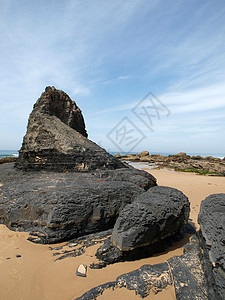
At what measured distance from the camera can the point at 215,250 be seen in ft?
6.57

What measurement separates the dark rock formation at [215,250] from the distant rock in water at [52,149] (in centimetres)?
381

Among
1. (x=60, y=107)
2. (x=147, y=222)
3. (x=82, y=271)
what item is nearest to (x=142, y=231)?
(x=147, y=222)

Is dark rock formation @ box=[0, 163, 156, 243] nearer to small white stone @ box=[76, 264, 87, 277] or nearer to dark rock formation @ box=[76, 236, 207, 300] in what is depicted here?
small white stone @ box=[76, 264, 87, 277]

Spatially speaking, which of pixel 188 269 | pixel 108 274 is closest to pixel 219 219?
pixel 188 269

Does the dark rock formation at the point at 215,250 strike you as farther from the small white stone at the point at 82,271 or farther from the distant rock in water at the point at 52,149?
the distant rock in water at the point at 52,149

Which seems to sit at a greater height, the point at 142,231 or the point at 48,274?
the point at 142,231

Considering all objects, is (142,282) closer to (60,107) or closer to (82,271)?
(82,271)

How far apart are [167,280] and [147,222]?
744 millimetres

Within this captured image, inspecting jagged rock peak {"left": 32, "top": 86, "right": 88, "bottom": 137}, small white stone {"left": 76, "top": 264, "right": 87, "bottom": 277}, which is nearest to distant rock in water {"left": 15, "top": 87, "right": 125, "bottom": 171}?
jagged rock peak {"left": 32, "top": 86, "right": 88, "bottom": 137}

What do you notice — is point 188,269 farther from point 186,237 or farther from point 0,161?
point 0,161

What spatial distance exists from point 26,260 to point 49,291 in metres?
0.75

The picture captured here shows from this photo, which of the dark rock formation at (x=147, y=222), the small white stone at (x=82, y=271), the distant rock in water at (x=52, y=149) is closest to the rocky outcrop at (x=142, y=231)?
the dark rock formation at (x=147, y=222)

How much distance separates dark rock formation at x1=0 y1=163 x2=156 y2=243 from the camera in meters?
3.19

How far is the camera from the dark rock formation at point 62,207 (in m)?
3.19
